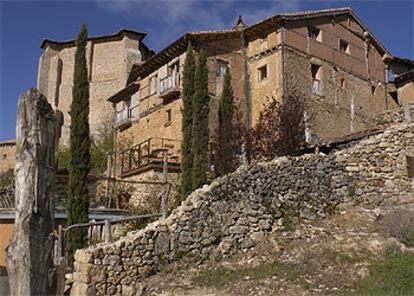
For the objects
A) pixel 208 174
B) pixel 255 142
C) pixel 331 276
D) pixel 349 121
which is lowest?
pixel 331 276

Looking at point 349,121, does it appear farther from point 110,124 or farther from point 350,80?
point 110,124

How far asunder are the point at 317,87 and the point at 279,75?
9.18ft

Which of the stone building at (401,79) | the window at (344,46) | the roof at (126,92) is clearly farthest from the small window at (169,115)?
the stone building at (401,79)

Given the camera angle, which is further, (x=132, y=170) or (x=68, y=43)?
(x=68, y=43)

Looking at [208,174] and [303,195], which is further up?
[208,174]

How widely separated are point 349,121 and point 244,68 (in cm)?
667

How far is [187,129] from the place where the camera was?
20672 millimetres

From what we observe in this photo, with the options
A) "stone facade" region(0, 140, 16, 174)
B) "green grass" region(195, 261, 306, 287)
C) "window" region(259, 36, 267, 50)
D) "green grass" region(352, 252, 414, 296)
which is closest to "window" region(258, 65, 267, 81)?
"window" region(259, 36, 267, 50)

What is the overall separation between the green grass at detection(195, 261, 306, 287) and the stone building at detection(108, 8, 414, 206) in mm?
12858

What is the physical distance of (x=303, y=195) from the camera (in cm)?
1338

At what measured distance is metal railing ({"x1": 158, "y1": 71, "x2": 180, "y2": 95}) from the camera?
26.5 metres

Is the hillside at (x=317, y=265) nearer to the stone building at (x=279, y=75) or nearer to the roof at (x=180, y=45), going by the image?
the stone building at (x=279, y=75)

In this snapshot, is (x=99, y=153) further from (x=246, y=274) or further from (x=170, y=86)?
(x=246, y=274)

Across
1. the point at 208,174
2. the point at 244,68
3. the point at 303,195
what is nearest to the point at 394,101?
the point at 244,68
